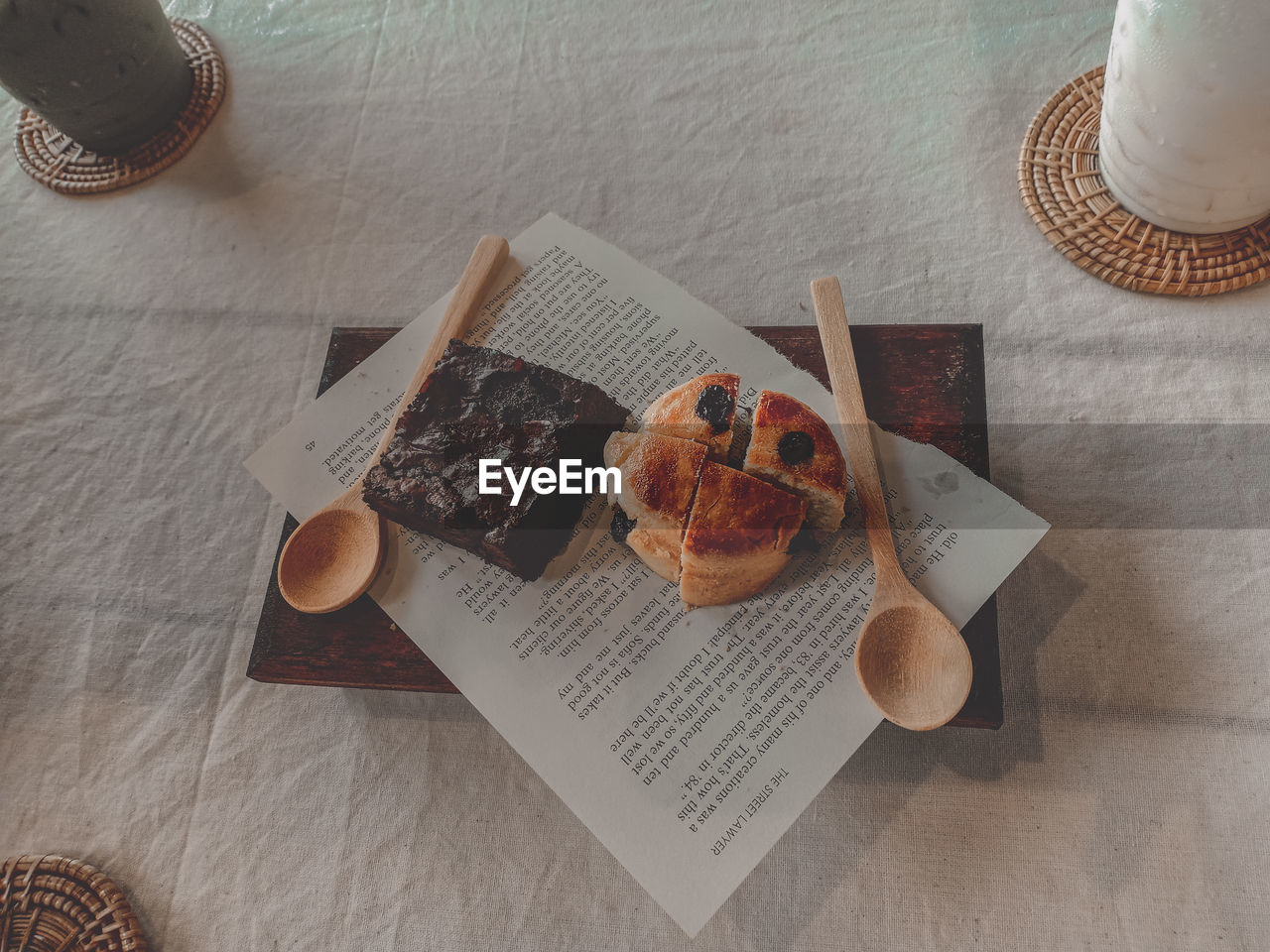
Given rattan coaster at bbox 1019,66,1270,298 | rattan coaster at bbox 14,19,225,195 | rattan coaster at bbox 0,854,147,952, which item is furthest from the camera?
rattan coaster at bbox 14,19,225,195

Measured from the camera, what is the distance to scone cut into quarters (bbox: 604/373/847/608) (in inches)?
27.7

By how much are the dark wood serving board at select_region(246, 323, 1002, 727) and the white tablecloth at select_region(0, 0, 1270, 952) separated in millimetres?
152

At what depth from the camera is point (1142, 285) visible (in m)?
1.06

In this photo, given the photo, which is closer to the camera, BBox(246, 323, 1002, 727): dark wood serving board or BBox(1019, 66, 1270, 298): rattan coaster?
BBox(246, 323, 1002, 727): dark wood serving board

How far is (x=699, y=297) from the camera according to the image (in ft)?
3.74

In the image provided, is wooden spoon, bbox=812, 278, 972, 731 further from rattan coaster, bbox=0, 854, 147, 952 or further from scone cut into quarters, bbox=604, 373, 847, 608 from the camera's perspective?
rattan coaster, bbox=0, 854, 147, 952

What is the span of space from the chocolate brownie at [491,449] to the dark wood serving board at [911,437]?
113mm

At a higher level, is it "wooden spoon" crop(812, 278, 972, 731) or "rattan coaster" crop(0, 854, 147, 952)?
"wooden spoon" crop(812, 278, 972, 731)

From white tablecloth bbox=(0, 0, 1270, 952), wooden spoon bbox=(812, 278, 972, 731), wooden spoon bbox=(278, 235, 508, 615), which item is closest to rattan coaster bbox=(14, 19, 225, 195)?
white tablecloth bbox=(0, 0, 1270, 952)

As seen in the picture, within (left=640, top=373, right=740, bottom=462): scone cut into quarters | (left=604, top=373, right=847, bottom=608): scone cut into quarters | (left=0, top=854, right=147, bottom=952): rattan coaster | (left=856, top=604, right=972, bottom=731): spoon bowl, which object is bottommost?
(left=0, top=854, right=147, bottom=952): rattan coaster

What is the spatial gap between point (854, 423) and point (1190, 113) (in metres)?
0.48

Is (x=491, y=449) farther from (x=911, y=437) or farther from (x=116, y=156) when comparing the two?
(x=116, y=156)

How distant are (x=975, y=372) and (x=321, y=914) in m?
0.82

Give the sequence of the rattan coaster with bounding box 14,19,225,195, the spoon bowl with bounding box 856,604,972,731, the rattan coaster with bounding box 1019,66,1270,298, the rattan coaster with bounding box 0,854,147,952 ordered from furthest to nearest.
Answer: the rattan coaster with bounding box 14,19,225,195
the rattan coaster with bounding box 1019,66,1270,298
the rattan coaster with bounding box 0,854,147,952
the spoon bowl with bounding box 856,604,972,731
